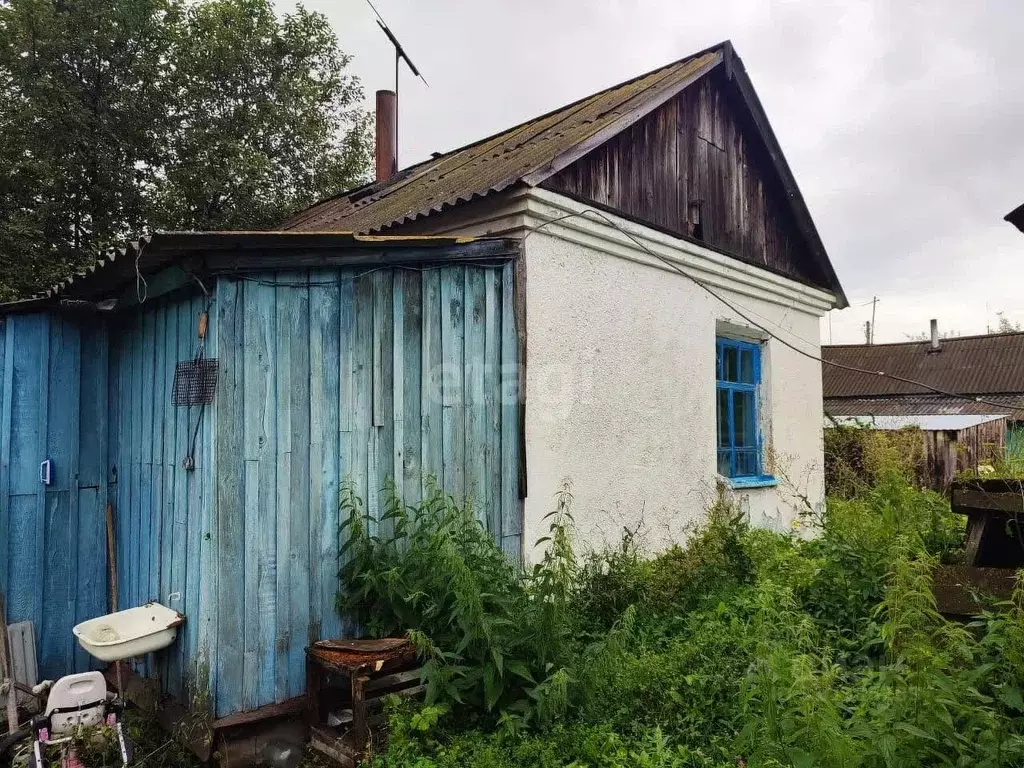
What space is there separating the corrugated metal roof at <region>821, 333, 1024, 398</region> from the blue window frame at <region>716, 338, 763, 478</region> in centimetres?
1738

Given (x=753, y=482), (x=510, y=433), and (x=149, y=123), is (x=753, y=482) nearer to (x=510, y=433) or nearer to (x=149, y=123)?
(x=510, y=433)

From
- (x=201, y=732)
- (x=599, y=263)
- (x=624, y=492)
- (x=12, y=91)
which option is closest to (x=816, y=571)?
(x=624, y=492)

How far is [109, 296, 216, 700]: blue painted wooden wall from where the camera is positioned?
12.8 ft

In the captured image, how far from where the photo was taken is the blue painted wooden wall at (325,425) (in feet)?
12.7

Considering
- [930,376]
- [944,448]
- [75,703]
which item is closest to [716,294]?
[75,703]

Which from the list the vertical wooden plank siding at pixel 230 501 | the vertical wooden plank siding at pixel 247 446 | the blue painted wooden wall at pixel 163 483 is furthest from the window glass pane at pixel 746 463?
the blue painted wooden wall at pixel 163 483

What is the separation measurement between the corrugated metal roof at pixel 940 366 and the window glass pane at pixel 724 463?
18.0 meters

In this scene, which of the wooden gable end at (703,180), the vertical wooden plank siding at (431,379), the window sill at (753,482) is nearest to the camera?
the vertical wooden plank siding at (431,379)

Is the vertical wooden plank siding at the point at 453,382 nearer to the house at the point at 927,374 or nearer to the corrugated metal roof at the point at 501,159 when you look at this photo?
the corrugated metal roof at the point at 501,159

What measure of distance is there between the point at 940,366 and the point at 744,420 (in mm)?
21604

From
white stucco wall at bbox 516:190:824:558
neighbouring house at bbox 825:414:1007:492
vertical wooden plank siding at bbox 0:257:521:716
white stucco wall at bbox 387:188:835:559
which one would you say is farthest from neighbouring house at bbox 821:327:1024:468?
vertical wooden plank siding at bbox 0:257:521:716

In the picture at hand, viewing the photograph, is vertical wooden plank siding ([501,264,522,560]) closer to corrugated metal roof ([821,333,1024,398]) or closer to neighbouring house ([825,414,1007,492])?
neighbouring house ([825,414,1007,492])

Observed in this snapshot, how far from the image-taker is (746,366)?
8.28m

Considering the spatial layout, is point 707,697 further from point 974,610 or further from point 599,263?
point 599,263
